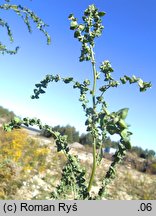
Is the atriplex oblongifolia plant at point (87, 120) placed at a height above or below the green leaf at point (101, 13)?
below

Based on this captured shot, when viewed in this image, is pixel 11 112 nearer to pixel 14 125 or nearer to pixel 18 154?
pixel 18 154

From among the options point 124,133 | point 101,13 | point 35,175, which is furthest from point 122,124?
point 35,175

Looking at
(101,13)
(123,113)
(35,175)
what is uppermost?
(101,13)

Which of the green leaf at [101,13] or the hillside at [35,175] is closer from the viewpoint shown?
the green leaf at [101,13]

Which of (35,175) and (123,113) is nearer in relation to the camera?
(123,113)

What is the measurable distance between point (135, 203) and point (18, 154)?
9512 millimetres

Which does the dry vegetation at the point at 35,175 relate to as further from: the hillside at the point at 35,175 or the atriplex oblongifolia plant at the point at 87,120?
the atriplex oblongifolia plant at the point at 87,120

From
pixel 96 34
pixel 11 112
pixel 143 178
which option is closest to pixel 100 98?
pixel 96 34

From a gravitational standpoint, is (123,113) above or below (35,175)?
above

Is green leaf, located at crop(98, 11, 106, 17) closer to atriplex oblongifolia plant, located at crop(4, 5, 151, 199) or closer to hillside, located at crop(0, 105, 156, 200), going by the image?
atriplex oblongifolia plant, located at crop(4, 5, 151, 199)

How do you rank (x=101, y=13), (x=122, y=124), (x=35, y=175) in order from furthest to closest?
(x=35, y=175)
(x=101, y=13)
(x=122, y=124)

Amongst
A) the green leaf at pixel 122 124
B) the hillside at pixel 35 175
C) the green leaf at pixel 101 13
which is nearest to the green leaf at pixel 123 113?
the green leaf at pixel 122 124

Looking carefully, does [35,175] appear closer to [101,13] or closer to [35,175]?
[35,175]

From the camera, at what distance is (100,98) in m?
2.77
